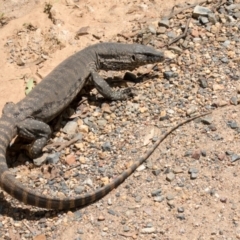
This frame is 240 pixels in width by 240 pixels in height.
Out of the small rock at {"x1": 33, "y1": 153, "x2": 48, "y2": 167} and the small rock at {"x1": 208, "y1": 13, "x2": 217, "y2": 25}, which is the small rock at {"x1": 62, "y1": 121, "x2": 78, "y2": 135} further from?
the small rock at {"x1": 208, "y1": 13, "x2": 217, "y2": 25}

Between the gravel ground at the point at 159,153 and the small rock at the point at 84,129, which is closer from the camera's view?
the gravel ground at the point at 159,153

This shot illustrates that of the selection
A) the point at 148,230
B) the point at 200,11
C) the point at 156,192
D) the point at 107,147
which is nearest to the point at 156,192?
the point at 156,192

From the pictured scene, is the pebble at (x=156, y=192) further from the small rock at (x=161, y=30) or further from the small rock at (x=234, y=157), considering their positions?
the small rock at (x=161, y=30)

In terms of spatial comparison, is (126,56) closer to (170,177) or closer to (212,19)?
(212,19)

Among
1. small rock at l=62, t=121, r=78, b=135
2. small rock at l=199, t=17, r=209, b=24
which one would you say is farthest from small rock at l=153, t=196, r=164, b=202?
small rock at l=199, t=17, r=209, b=24

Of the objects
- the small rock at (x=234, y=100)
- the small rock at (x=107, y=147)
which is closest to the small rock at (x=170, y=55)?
the small rock at (x=234, y=100)

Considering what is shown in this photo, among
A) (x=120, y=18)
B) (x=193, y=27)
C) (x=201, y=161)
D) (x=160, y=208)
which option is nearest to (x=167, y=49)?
(x=193, y=27)
